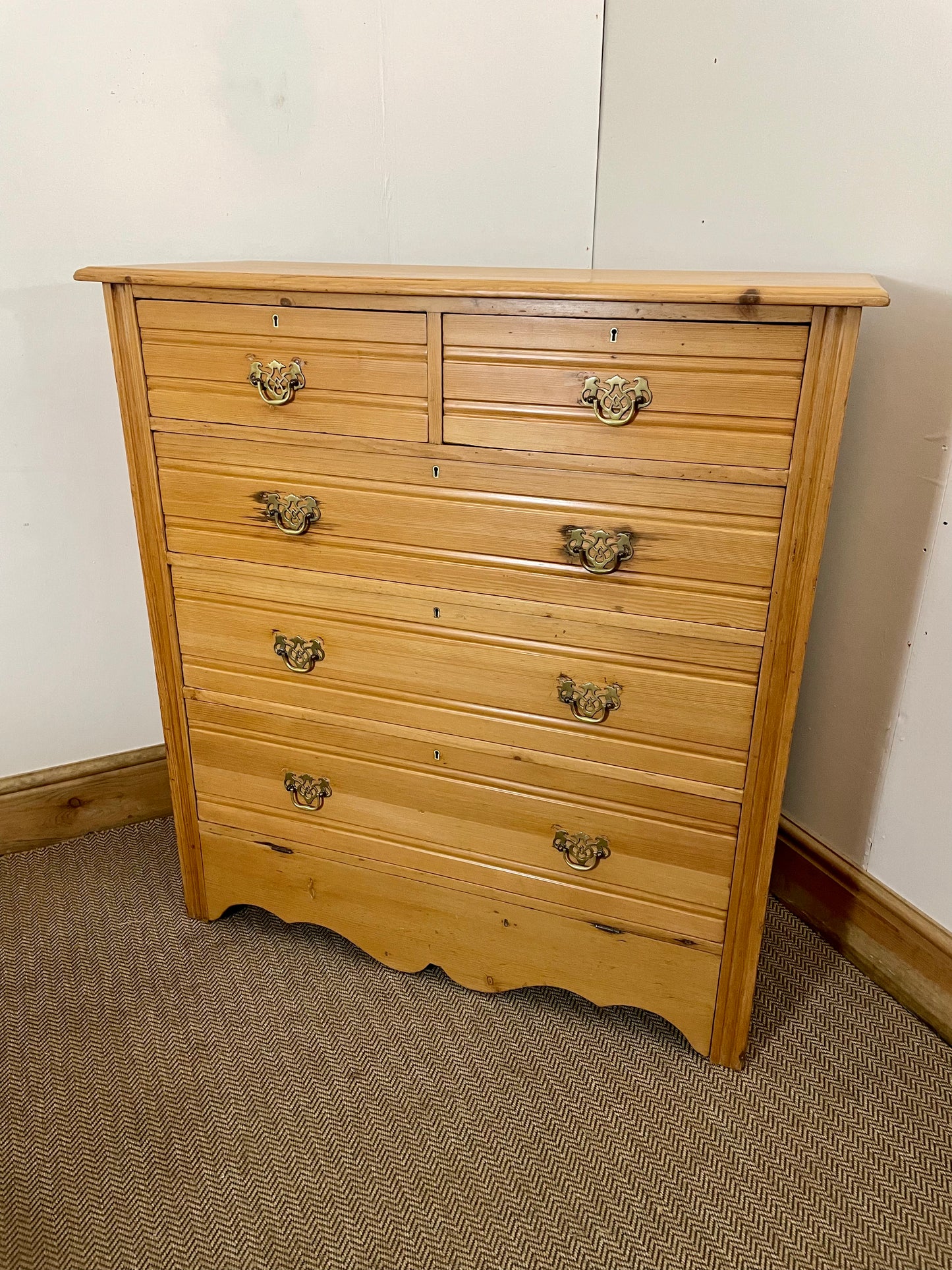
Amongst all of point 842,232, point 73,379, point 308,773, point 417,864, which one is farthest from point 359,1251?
point 842,232

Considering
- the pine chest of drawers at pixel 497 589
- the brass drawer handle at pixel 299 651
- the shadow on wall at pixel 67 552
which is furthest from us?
the shadow on wall at pixel 67 552

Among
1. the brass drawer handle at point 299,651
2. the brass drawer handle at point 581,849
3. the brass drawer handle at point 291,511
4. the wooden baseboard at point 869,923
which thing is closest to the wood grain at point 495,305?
the brass drawer handle at point 291,511

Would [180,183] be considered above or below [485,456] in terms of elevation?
above

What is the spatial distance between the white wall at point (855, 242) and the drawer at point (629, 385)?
1.56 feet

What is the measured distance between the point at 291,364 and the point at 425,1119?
3.85 feet

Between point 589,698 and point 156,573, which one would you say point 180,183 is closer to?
point 156,573

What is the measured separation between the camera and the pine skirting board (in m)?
1.59

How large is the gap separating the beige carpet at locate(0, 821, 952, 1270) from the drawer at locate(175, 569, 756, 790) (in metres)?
0.53

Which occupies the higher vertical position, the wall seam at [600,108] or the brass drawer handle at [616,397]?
the wall seam at [600,108]

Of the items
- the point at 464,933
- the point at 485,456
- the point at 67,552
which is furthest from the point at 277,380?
the point at 464,933

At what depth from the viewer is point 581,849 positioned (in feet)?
4.76

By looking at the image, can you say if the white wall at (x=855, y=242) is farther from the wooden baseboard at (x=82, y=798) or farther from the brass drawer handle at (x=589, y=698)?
the wooden baseboard at (x=82, y=798)

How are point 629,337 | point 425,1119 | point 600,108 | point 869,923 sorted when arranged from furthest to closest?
point 600,108 < point 869,923 < point 425,1119 < point 629,337

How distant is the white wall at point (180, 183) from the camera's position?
5.53 feet
